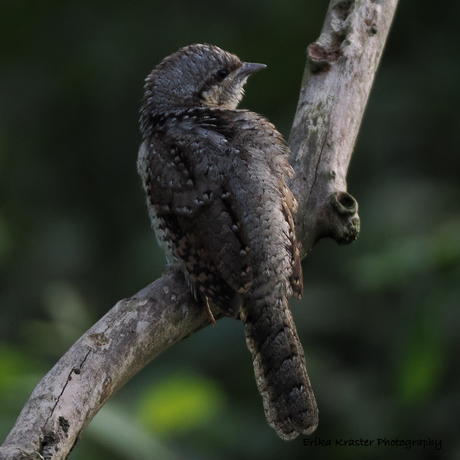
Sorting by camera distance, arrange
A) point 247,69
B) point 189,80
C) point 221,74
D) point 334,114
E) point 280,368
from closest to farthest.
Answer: point 280,368
point 334,114
point 189,80
point 221,74
point 247,69

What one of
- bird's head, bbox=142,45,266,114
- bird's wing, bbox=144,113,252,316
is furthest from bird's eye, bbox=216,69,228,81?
bird's wing, bbox=144,113,252,316

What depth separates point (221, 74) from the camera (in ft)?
13.5

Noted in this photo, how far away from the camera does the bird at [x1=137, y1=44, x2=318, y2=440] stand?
3100 mm

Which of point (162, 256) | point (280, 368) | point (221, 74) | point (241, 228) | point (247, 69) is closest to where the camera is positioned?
point (280, 368)

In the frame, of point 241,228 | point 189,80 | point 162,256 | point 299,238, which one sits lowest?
point 162,256

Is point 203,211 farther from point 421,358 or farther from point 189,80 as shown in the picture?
point 421,358

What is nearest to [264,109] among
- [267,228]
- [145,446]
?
[267,228]

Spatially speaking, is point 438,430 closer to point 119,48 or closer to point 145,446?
point 145,446

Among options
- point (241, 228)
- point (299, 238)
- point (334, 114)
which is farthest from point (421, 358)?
point (334, 114)

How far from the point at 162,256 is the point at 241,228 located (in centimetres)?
218

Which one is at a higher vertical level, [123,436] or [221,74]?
[221,74]

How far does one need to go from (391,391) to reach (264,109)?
127 inches

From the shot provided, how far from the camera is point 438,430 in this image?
4.16 metres

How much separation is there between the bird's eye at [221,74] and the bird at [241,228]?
18.8 inches
